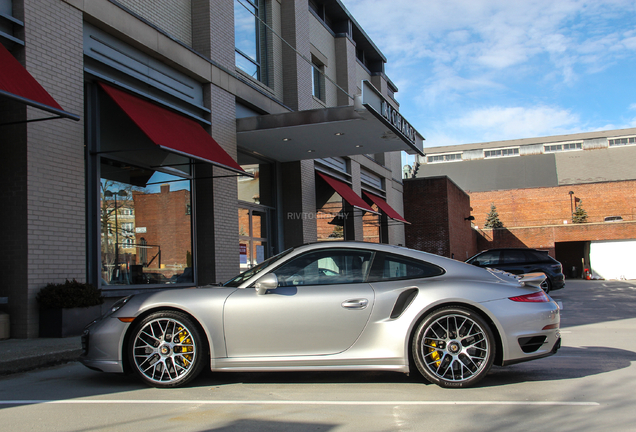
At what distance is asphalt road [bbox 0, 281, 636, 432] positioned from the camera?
154 inches

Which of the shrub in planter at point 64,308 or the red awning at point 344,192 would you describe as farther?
the red awning at point 344,192

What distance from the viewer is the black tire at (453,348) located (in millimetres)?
4910

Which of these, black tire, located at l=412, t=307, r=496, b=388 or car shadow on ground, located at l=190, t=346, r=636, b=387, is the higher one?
black tire, located at l=412, t=307, r=496, b=388

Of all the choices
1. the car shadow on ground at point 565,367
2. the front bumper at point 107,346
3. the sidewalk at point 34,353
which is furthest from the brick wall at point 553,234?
the front bumper at point 107,346

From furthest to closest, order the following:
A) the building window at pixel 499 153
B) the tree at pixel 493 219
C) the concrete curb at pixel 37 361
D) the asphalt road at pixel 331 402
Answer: the building window at pixel 499 153 < the tree at pixel 493 219 < the concrete curb at pixel 37 361 < the asphalt road at pixel 331 402

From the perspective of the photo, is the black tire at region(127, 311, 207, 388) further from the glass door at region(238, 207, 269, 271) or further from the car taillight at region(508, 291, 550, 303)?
the glass door at region(238, 207, 269, 271)

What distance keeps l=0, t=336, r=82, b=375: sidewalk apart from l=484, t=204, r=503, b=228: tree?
55802 mm

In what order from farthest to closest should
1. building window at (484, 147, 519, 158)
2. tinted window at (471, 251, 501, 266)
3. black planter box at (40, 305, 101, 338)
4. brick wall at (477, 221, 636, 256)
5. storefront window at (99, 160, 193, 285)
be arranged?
building window at (484, 147, 519, 158) < brick wall at (477, 221, 636, 256) < tinted window at (471, 251, 501, 266) < storefront window at (99, 160, 193, 285) < black planter box at (40, 305, 101, 338)

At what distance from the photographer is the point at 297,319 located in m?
4.99

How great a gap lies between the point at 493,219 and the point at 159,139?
54357 millimetres

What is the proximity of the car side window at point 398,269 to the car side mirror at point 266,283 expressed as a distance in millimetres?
887

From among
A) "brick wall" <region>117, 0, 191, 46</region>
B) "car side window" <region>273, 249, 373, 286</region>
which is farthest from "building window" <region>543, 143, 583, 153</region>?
"car side window" <region>273, 249, 373, 286</region>

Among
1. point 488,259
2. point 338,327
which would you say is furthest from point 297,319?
point 488,259

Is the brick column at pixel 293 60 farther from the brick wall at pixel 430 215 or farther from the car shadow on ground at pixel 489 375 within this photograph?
the brick wall at pixel 430 215
